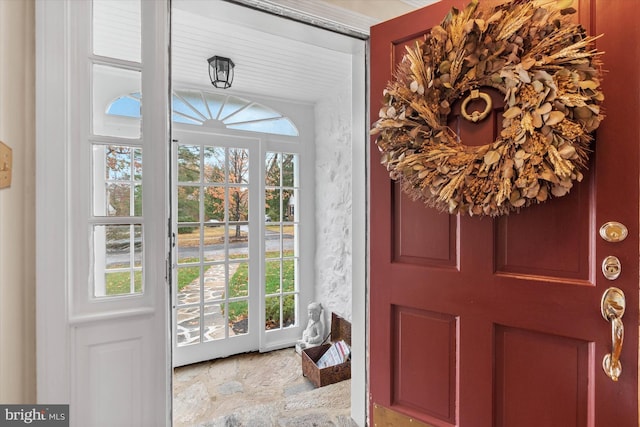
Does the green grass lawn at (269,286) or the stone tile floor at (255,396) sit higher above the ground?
the green grass lawn at (269,286)

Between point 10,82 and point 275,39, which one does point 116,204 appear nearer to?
point 10,82

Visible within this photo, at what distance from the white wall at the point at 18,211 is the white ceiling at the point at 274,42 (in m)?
0.56

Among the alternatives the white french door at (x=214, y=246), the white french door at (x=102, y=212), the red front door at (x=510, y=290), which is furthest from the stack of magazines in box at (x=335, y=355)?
the white french door at (x=102, y=212)

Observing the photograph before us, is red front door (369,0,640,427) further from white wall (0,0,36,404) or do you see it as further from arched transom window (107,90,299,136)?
arched transom window (107,90,299,136)

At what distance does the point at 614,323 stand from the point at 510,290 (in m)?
0.28

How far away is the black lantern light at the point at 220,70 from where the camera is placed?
7.64ft

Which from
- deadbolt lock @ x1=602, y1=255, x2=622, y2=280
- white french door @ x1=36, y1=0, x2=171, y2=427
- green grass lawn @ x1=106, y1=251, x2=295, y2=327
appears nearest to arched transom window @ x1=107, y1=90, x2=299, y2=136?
green grass lawn @ x1=106, y1=251, x2=295, y2=327

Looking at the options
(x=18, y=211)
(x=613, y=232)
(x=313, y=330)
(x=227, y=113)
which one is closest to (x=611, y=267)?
(x=613, y=232)

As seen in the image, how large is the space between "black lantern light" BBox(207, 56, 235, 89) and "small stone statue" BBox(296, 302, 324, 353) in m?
2.02

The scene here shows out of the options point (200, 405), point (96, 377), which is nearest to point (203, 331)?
point (200, 405)

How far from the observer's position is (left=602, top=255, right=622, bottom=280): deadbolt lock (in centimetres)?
100

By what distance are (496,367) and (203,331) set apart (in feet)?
7.94

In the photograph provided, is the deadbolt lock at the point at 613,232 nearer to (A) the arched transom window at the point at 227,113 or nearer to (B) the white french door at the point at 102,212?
(B) the white french door at the point at 102,212

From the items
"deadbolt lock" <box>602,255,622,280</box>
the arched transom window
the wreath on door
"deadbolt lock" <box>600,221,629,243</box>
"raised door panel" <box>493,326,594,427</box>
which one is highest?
the arched transom window
